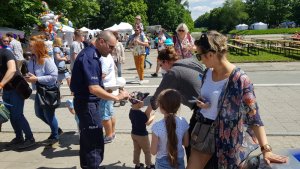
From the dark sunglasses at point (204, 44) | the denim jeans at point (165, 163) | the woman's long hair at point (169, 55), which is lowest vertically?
the denim jeans at point (165, 163)

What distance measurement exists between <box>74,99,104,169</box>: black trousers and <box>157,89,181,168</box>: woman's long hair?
1150mm

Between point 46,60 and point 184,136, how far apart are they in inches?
119

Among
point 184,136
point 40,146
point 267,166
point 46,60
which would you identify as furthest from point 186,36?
point 267,166

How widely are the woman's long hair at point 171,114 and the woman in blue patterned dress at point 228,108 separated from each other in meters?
0.27

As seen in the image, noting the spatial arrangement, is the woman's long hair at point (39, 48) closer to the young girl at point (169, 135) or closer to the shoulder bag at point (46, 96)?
the shoulder bag at point (46, 96)

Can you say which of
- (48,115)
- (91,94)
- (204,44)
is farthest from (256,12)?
(204,44)

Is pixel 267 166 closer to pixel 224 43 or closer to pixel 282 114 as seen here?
pixel 224 43

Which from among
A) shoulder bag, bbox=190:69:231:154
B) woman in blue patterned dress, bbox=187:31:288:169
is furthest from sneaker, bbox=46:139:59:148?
woman in blue patterned dress, bbox=187:31:288:169

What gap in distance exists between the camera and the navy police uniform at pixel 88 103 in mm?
3936

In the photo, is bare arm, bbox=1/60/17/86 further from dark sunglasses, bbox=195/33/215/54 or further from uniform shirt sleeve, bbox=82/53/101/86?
dark sunglasses, bbox=195/33/215/54

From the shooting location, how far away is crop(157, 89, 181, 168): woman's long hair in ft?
10.5

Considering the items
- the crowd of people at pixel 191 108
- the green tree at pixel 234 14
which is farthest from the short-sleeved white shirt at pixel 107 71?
the green tree at pixel 234 14

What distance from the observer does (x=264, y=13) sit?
110125mm

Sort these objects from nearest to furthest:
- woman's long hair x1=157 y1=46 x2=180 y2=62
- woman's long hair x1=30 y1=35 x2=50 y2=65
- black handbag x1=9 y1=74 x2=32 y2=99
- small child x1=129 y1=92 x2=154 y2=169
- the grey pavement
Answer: woman's long hair x1=157 y1=46 x2=180 y2=62 < small child x1=129 y1=92 x2=154 y2=169 < the grey pavement < woman's long hair x1=30 y1=35 x2=50 y2=65 < black handbag x1=9 y1=74 x2=32 y2=99
